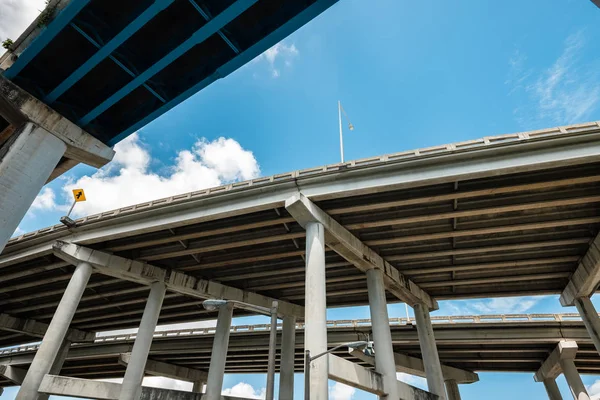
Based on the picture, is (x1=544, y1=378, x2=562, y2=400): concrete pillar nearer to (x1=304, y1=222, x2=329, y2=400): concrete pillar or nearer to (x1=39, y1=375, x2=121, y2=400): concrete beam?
(x1=304, y1=222, x2=329, y2=400): concrete pillar

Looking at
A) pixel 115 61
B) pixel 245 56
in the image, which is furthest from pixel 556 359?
pixel 115 61

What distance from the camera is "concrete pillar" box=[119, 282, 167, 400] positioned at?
22.4 metres

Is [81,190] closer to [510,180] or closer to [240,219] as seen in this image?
[240,219]

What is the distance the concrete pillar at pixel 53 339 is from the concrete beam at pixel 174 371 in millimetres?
23984

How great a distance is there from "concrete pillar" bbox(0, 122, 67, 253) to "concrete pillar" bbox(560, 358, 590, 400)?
39008mm

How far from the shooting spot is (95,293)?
108ft

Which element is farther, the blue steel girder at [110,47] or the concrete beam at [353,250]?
the concrete beam at [353,250]

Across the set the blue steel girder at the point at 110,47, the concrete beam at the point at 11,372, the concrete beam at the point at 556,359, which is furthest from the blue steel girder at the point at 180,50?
the concrete beam at the point at 11,372

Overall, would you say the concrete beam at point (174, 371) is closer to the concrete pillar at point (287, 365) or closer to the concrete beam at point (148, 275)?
the concrete beam at point (148, 275)

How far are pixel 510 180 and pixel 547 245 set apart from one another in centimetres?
758

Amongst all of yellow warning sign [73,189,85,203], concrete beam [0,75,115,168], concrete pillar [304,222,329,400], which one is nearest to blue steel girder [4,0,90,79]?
concrete beam [0,75,115,168]

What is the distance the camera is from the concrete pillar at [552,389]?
36.6 meters

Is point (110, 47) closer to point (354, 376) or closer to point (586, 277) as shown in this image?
point (354, 376)

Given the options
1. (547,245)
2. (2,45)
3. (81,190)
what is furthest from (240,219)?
(547,245)
